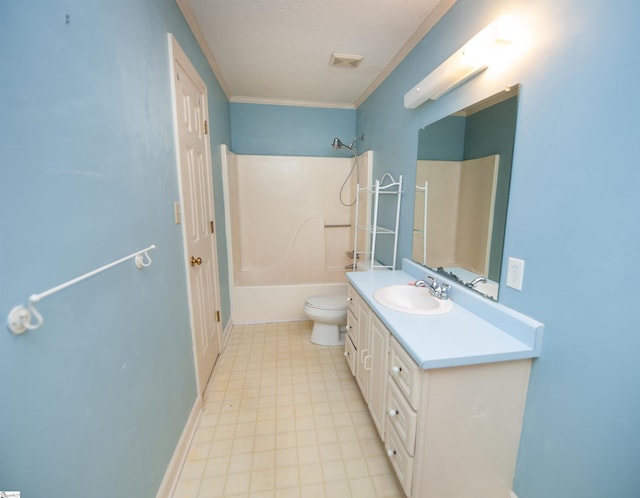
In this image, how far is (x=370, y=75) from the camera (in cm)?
244

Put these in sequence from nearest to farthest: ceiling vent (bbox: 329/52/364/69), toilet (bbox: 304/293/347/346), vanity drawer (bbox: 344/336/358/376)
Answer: vanity drawer (bbox: 344/336/358/376) < ceiling vent (bbox: 329/52/364/69) < toilet (bbox: 304/293/347/346)

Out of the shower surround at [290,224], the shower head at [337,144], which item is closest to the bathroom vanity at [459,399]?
the shower surround at [290,224]

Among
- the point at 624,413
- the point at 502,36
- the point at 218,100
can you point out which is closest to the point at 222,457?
the point at 624,413

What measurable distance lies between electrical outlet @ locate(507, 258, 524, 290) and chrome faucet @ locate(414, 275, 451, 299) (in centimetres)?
36

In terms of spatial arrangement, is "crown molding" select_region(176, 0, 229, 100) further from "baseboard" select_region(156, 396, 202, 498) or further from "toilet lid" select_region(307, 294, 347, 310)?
"baseboard" select_region(156, 396, 202, 498)

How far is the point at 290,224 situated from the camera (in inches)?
133

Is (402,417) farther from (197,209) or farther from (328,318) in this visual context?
(197,209)

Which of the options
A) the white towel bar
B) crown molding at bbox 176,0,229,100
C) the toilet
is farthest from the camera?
the toilet

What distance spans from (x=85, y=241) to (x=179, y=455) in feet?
4.02

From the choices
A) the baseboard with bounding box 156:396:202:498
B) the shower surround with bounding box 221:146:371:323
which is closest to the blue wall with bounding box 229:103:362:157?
the shower surround with bounding box 221:146:371:323

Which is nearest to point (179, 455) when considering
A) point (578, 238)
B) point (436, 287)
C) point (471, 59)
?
point (436, 287)

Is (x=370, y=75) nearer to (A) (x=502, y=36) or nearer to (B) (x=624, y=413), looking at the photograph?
(A) (x=502, y=36)

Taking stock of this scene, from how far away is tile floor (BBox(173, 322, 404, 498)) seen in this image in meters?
1.31

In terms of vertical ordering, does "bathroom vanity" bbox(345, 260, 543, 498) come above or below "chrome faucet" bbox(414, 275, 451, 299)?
below
